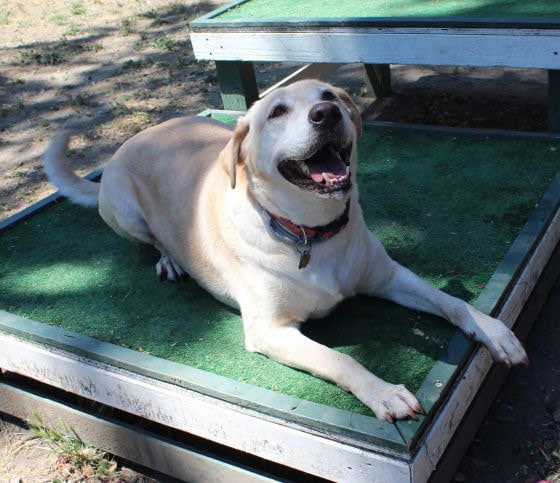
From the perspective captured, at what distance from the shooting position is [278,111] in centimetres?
269

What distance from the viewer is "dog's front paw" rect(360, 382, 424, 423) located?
7.66ft

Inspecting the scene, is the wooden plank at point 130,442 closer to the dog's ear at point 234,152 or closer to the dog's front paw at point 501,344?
the dog's front paw at point 501,344

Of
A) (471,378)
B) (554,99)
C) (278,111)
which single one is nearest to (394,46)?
(554,99)

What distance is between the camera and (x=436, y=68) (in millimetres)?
6250

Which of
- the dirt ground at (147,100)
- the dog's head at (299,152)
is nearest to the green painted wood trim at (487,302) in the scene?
the dirt ground at (147,100)

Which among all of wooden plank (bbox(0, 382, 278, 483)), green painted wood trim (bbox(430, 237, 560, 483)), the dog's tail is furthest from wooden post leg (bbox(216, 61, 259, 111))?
wooden plank (bbox(0, 382, 278, 483))

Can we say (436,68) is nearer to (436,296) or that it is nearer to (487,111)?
(487,111)

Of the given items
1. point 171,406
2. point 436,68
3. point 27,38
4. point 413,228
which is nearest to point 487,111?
point 436,68

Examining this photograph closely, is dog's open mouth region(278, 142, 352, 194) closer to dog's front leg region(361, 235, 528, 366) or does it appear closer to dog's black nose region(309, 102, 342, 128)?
dog's black nose region(309, 102, 342, 128)

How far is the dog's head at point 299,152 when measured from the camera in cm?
256

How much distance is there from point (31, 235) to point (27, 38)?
18.0 ft

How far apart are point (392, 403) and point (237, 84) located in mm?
3229

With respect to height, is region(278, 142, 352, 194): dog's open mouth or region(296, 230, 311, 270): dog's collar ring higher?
region(278, 142, 352, 194): dog's open mouth

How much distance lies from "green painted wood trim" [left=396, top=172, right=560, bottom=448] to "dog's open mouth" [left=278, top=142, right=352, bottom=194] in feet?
2.27
